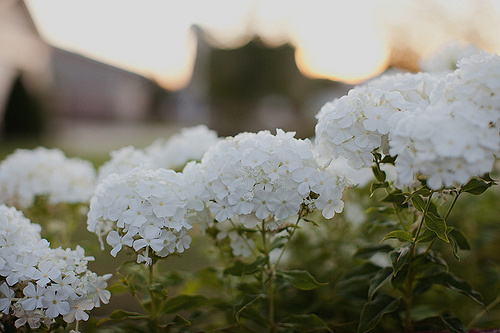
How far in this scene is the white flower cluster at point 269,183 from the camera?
52.8 inches

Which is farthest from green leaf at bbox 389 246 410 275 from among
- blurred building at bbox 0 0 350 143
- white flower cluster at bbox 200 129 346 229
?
blurred building at bbox 0 0 350 143

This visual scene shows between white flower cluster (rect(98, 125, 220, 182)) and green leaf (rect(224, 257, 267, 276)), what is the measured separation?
24.4 inches

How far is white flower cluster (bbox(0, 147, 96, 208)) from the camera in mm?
2098

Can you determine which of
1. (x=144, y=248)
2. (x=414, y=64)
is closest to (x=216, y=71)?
(x=414, y=64)

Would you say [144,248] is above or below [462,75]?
below

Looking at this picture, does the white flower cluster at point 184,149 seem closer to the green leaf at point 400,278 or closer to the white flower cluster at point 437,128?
the white flower cluster at point 437,128

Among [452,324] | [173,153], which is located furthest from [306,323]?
[173,153]

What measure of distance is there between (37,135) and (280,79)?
11.0 metres

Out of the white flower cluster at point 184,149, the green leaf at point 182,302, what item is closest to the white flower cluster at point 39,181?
the white flower cluster at point 184,149

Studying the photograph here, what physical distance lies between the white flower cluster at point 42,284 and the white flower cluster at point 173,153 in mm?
608

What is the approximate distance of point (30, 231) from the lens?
1545mm

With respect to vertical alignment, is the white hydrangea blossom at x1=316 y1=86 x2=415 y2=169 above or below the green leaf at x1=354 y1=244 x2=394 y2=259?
above

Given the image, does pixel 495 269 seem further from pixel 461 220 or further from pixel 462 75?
pixel 462 75

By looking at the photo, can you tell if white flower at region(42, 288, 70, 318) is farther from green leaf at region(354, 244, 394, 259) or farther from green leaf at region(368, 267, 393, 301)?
green leaf at region(354, 244, 394, 259)
